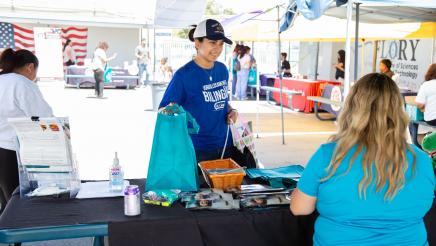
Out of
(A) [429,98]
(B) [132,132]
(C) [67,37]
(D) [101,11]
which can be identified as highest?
(C) [67,37]

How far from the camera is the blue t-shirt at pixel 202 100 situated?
2666mm

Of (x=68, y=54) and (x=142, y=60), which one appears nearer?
(x=142, y=60)

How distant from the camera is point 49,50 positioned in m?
16.1

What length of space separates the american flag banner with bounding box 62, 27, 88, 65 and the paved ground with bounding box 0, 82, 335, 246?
5802mm

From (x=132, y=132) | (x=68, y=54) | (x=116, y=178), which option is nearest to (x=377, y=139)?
(x=116, y=178)

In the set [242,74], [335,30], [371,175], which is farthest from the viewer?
[242,74]

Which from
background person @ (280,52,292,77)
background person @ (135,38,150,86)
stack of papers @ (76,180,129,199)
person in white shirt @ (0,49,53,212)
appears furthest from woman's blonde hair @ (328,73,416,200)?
background person @ (135,38,150,86)

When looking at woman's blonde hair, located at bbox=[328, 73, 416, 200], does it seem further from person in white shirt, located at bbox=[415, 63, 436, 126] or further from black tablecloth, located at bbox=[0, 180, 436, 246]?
person in white shirt, located at bbox=[415, 63, 436, 126]

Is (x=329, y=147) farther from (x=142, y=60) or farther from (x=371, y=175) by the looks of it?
(x=142, y=60)

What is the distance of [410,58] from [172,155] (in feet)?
34.7

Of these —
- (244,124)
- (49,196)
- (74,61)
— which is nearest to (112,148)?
(244,124)

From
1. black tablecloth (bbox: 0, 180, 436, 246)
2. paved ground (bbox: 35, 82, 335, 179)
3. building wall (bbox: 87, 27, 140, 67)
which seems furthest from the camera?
building wall (bbox: 87, 27, 140, 67)

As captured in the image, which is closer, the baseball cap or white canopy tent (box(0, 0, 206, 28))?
the baseball cap

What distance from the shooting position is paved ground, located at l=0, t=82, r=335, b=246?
18.5 feet
